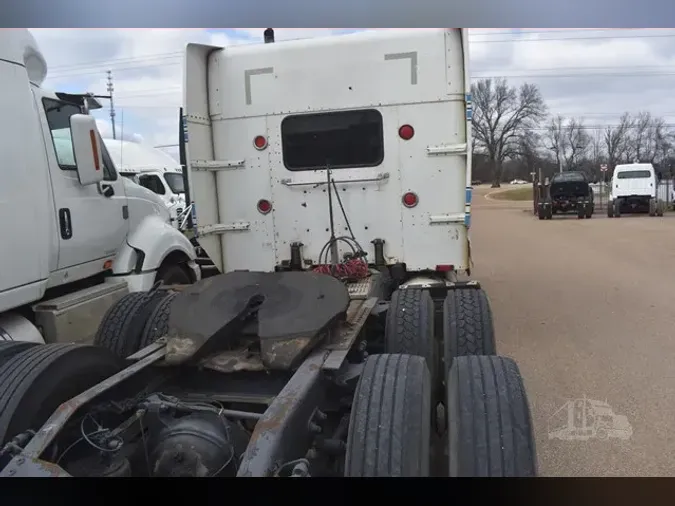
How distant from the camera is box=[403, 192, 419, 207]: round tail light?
5566mm

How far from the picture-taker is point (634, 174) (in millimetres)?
26812

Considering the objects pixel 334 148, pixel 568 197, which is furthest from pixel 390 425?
pixel 568 197

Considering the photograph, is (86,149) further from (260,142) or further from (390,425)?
(390,425)

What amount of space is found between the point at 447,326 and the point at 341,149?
229cm

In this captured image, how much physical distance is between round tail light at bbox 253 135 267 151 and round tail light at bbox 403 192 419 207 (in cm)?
140

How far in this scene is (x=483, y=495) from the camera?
2.35 m

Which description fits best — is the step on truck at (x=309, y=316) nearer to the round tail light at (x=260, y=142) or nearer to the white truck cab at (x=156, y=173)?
the round tail light at (x=260, y=142)

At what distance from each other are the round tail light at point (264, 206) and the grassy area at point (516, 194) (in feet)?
139

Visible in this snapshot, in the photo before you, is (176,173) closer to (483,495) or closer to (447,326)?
(447,326)

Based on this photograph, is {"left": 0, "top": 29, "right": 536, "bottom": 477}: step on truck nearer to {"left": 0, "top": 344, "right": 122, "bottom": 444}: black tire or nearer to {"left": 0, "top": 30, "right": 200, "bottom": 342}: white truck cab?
{"left": 0, "top": 344, "right": 122, "bottom": 444}: black tire

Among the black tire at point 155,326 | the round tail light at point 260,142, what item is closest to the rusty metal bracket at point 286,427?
the black tire at point 155,326

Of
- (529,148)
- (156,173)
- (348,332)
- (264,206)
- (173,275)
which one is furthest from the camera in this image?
(529,148)

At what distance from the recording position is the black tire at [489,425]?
2359mm

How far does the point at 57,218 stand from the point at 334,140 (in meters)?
2.48
